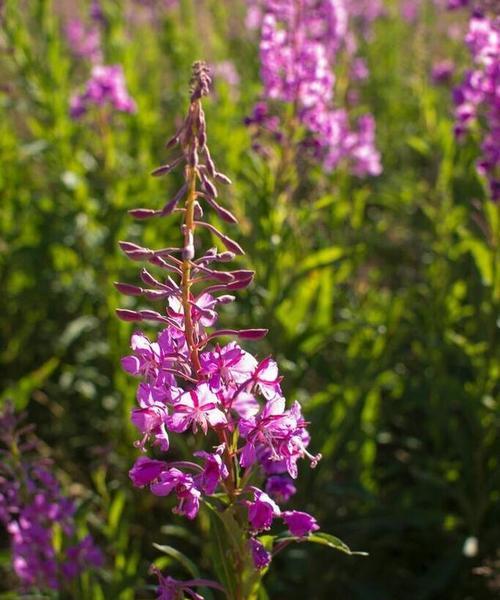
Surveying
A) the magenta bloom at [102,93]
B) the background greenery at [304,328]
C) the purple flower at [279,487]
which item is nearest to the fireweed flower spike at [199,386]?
the purple flower at [279,487]

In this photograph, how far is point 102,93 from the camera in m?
4.86

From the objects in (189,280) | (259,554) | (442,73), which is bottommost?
(259,554)

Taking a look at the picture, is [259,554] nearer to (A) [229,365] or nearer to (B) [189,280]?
(A) [229,365]

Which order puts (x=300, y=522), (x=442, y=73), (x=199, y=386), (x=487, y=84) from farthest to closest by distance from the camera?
(x=442, y=73), (x=487, y=84), (x=300, y=522), (x=199, y=386)

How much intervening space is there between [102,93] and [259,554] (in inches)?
148

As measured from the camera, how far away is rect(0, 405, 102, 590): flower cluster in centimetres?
261

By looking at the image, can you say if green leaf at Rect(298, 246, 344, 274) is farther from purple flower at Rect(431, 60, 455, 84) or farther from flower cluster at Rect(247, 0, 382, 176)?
purple flower at Rect(431, 60, 455, 84)

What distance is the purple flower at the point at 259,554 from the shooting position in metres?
1.78

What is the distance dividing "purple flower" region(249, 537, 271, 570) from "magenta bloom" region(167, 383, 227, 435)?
35cm

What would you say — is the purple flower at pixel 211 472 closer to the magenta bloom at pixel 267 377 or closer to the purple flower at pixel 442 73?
the magenta bloom at pixel 267 377

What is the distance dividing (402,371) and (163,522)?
1.61 meters

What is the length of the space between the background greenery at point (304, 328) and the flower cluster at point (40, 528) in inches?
4.7

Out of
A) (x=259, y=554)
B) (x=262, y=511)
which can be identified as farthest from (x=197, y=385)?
(x=259, y=554)

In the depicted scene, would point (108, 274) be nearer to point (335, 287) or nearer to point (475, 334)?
point (335, 287)
